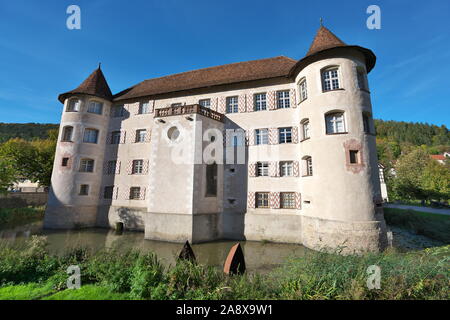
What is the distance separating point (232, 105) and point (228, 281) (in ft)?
50.8

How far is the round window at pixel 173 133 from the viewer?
1742cm

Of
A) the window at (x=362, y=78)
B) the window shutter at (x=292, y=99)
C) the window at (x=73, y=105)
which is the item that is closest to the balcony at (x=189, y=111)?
the window shutter at (x=292, y=99)

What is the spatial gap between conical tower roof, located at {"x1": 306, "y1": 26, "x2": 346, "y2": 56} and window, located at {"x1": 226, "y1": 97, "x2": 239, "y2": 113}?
6.63m

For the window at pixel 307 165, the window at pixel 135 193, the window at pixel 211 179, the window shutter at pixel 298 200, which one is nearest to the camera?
the window at pixel 307 165

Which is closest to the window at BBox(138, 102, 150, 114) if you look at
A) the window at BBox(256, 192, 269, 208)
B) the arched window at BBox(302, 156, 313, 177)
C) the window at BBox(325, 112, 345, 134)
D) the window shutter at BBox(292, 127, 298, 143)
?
the window at BBox(256, 192, 269, 208)

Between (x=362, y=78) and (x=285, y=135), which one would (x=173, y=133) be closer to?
(x=285, y=135)

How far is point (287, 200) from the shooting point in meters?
16.6

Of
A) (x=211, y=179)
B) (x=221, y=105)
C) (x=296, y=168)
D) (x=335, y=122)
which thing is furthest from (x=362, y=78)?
(x=211, y=179)

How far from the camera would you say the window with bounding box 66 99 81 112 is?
21.3 m

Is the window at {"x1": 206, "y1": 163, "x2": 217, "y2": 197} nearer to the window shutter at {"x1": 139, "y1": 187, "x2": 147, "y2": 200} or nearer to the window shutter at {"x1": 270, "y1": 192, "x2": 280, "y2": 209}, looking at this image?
the window shutter at {"x1": 270, "y1": 192, "x2": 280, "y2": 209}

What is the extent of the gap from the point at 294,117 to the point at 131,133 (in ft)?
50.2

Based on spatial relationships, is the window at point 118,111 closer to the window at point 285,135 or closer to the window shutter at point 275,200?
the window at point 285,135
